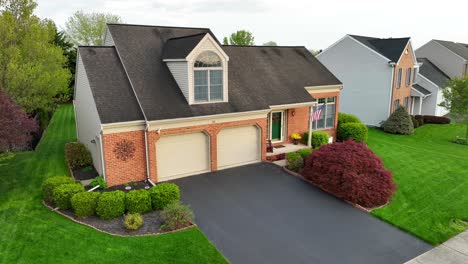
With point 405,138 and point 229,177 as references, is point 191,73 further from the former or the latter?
point 405,138

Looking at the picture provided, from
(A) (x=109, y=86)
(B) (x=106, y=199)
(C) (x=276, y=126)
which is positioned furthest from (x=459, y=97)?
(B) (x=106, y=199)

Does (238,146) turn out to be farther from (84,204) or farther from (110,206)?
(84,204)

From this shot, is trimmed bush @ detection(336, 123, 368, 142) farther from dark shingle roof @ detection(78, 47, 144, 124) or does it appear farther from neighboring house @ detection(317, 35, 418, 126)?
dark shingle roof @ detection(78, 47, 144, 124)

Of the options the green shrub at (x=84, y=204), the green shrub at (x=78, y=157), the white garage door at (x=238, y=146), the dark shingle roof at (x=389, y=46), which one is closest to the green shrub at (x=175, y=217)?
the green shrub at (x=84, y=204)

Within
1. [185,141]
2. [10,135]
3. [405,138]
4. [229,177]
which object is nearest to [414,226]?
[229,177]

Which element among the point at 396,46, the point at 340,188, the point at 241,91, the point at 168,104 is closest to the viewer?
the point at 340,188

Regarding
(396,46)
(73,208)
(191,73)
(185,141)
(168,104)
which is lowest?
(73,208)
